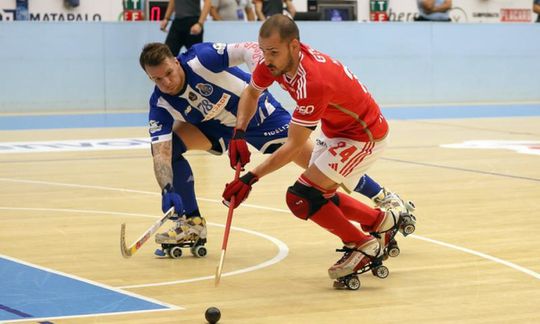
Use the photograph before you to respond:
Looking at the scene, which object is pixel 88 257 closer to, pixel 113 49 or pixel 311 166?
pixel 311 166

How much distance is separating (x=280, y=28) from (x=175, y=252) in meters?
1.89

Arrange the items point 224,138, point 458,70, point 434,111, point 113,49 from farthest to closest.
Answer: point 458,70 < point 434,111 < point 113,49 < point 224,138

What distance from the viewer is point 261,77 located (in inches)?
238

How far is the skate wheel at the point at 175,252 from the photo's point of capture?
659cm

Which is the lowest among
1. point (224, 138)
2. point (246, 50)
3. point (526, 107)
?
point (526, 107)

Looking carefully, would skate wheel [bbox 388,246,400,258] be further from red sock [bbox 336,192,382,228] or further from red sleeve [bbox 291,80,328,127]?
red sleeve [bbox 291,80,328,127]

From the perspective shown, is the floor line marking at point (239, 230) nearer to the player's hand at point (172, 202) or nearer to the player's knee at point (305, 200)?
the player's hand at point (172, 202)

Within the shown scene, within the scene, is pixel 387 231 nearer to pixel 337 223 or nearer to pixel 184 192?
pixel 337 223

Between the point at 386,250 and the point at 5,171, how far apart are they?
557 centimetres

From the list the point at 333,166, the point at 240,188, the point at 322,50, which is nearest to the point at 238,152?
the point at 240,188

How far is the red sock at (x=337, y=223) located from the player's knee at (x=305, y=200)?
1.6 inches

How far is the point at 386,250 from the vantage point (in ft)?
20.6

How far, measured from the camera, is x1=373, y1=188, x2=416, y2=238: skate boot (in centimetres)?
653

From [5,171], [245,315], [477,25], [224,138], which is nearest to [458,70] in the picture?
[477,25]
